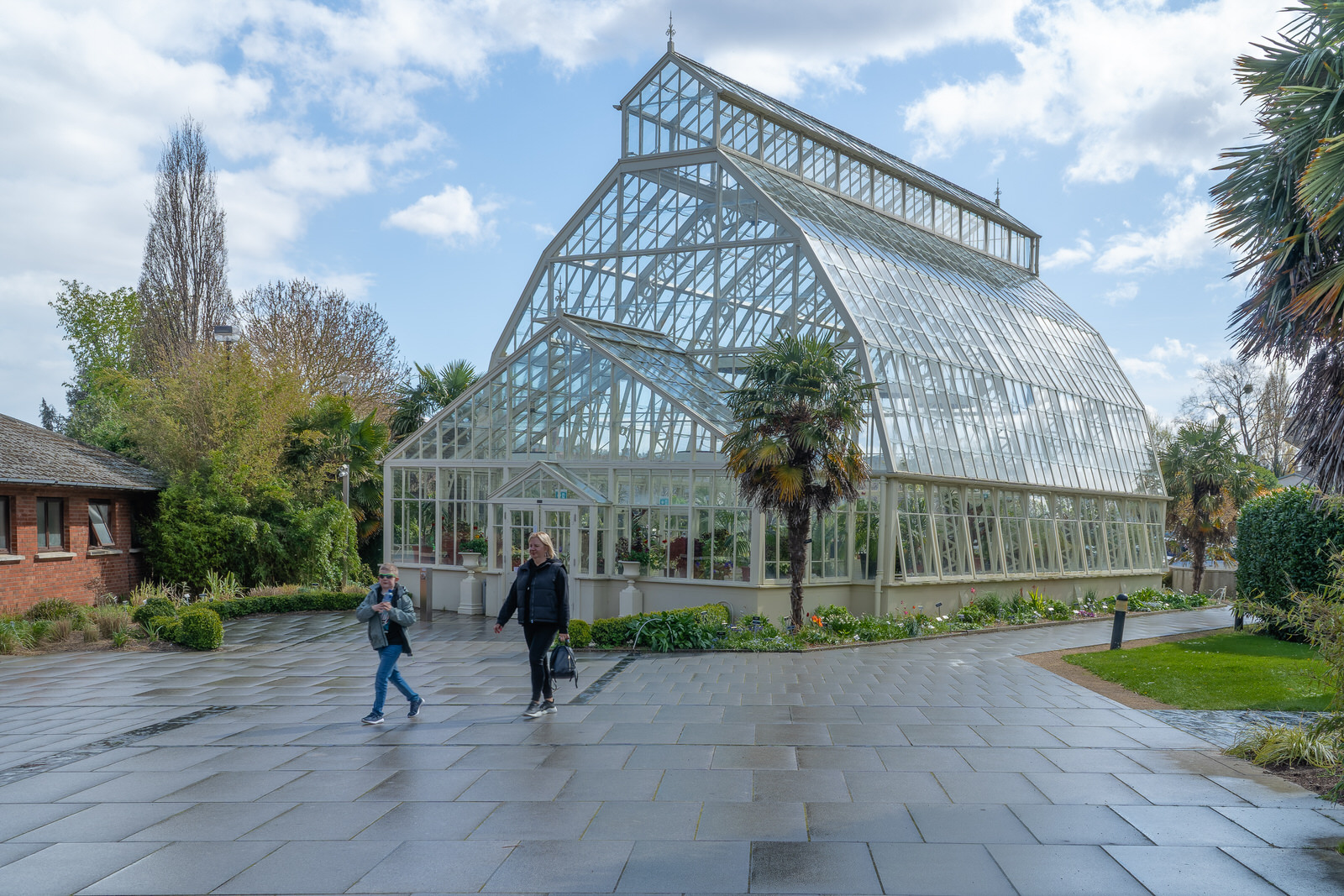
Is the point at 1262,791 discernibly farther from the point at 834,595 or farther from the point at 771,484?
the point at 834,595

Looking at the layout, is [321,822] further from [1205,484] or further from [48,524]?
[1205,484]

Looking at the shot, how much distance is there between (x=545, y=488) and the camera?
22.4 m

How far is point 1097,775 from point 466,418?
62.6 feet

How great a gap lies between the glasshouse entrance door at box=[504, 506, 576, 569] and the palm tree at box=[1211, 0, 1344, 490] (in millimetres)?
14045

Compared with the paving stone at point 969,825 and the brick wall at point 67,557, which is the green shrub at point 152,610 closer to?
the brick wall at point 67,557

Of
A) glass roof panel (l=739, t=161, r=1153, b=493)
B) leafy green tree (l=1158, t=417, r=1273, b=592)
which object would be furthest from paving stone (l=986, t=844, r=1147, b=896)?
leafy green tree (l=1158, t=417, r=1273, b=592)

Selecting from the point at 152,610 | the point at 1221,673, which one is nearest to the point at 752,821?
the point at 1221,673

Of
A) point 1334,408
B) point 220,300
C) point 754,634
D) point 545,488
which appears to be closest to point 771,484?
point 754,634

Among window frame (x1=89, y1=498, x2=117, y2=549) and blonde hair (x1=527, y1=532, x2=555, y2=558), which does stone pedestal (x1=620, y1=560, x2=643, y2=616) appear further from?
window frame (x1=89, y1=498, x2=117, y2=549)

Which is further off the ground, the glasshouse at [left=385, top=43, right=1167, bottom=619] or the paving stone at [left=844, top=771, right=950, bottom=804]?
the glasshouse at [left=385, top=43, right=1167, bottom=619]

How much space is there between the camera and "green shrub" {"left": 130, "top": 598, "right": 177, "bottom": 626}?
18.0 meters

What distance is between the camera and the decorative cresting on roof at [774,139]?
91.9 feet

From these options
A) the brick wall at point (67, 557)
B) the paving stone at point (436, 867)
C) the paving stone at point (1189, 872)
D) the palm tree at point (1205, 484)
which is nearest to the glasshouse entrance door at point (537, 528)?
the brick wall at point (67, 557)

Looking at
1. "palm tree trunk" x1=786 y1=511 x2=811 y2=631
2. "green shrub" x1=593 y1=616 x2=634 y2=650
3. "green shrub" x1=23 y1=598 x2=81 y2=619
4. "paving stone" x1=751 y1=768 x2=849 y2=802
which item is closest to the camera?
"paving stone" x1=751 y1=768 x2=849 y2=802
